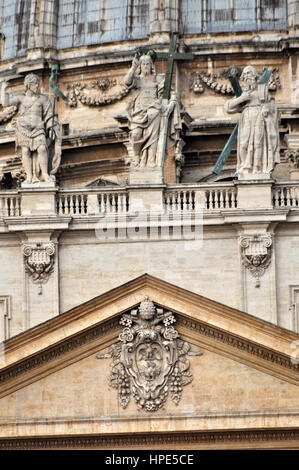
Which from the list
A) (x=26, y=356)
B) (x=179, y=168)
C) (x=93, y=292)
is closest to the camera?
(x=26, y=356)

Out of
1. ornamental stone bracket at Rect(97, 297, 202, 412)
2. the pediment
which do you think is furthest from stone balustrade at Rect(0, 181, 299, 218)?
the pediment

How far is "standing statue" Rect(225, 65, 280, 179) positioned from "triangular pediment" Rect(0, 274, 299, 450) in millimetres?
6367

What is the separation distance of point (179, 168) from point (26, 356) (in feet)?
53.5

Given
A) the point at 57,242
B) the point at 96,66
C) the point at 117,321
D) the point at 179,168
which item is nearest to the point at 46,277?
the point at 57,242

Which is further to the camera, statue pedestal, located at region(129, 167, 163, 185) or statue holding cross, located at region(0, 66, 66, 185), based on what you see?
statue holding cross, located at region(0, 66, 66, 185)

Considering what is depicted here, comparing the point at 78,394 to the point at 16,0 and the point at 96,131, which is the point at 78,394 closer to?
the point at 96,131

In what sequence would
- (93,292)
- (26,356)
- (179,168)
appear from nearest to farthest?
(26,356) < (93,292) < (179,168)

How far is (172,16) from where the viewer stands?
219 feet

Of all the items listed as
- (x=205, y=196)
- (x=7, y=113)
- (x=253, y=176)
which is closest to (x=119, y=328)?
(x=205, y=196)

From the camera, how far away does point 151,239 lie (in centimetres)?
5206

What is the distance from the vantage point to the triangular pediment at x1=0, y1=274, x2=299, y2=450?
46.1 metres

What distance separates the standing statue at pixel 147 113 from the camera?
53062 mm

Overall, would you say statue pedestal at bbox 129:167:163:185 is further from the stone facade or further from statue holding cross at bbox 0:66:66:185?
statue holding cross at bbox 0:66:66:185

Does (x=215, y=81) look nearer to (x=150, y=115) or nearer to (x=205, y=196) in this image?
(x=150, y=115)
